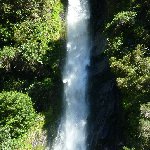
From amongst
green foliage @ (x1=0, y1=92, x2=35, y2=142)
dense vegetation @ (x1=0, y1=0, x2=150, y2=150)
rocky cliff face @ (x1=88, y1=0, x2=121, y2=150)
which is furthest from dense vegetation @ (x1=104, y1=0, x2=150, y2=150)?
green foliage @ (x1=0, y1=92, x2=35, y2=142)

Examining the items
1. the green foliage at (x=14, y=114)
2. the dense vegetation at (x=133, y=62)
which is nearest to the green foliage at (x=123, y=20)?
the dense vegetation at (x=133, y=62)

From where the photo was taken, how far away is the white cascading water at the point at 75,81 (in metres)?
21.7

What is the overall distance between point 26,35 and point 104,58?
13.7 feet

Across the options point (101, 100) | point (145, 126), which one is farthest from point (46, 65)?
point (145, 126)

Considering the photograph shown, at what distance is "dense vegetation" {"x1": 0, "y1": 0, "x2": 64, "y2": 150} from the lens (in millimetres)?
20953

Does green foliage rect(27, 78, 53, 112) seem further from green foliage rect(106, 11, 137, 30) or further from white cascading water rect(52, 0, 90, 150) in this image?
green foliage rect(106, 11, 137, 30)

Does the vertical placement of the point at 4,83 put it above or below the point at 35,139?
above

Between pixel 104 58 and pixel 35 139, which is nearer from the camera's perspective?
pixel 35 139

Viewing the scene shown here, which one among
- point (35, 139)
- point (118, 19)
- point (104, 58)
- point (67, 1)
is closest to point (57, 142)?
point (35, 139)

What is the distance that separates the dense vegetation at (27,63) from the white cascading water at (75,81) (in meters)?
0.88

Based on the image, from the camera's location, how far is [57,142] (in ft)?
70.4

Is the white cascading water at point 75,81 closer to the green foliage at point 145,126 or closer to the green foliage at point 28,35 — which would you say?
the green foliage at point 28,35

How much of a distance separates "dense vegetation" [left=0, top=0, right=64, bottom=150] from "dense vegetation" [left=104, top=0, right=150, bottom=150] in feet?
12.0

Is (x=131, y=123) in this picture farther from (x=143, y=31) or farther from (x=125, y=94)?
(x=143, y=31)
